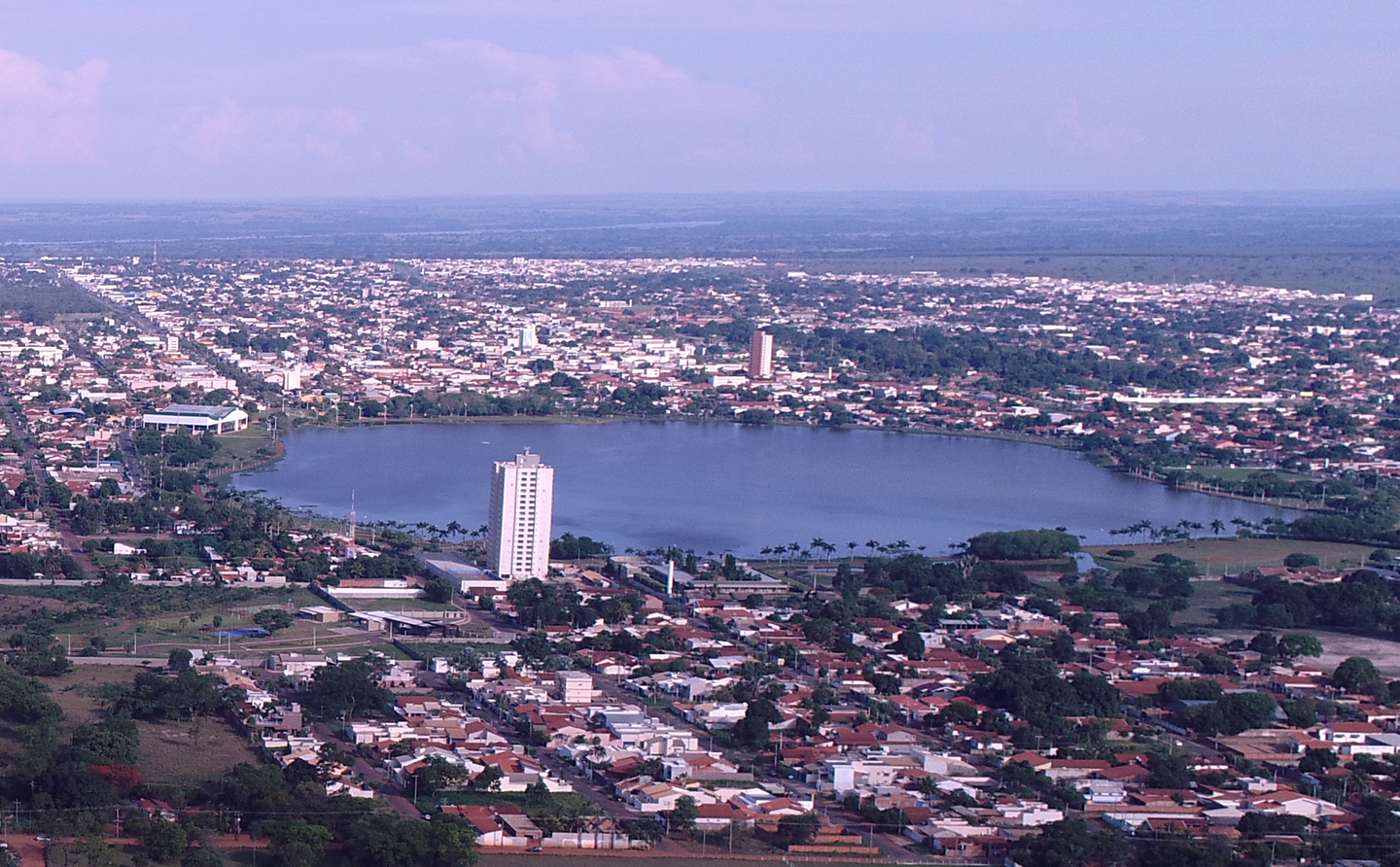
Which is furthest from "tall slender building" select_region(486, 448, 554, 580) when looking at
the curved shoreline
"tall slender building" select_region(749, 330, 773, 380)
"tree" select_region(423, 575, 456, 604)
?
"tall slender building" select_region(749, 330, 773, 380)

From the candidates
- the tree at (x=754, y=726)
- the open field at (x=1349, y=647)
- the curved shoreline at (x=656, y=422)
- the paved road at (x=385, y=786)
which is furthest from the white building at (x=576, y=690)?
the curved shoreline at (x=656, y=422)

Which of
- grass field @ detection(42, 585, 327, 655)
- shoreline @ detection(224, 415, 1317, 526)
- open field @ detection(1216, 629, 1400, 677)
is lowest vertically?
shoreline @ detection(224, 415, 1317, 526)

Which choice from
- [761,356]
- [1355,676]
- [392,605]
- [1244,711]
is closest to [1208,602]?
[1355,676]

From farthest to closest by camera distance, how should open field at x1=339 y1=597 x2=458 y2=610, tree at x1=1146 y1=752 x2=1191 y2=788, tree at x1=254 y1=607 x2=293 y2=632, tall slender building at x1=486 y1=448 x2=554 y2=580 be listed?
tall slender building at x1=486 y1=448 x2=554 y2=580 → open field at x1=339 y1=597 x2=458 y2=610 → tree at x1=254 y1=607 x2=293 y2=632 → tree at x1=1146 y1=752 x2=1191 y2=788

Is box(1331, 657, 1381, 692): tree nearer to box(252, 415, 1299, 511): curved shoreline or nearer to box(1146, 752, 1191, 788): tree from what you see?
box(1146, 752, 1191, 788): tree

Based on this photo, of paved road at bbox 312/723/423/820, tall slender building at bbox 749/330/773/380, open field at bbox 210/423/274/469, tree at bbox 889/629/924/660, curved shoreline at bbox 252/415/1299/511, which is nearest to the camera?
paved road at bbox 312/723/423/820

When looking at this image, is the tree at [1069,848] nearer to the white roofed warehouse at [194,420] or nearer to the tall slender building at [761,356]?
the white roofed warehouse at [194,420]

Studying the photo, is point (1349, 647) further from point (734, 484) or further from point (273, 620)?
point (734, 484)
